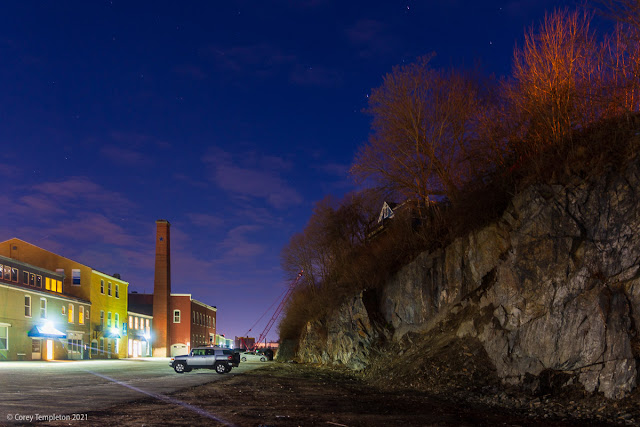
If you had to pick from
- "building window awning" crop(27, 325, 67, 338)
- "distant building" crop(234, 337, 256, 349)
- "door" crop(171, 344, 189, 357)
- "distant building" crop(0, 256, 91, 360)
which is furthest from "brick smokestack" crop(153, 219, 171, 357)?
"building window awning" crop(27, 325, 67, 338)

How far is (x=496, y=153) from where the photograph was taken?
24.0 meters

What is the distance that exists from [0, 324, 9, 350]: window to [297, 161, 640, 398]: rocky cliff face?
113 ft

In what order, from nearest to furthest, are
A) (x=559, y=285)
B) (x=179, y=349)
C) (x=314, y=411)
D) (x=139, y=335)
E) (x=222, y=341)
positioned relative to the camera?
(x=314, y=411) → (x=559, y=285) → (x=139, y=335) → (x=179, y=349) → (x=222, y=341)

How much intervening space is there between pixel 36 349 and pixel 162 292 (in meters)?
30.4

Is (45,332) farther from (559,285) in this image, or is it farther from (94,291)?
(559,285)

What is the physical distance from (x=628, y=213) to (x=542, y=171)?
4156 millimetres

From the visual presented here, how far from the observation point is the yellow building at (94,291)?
5656 centimetres

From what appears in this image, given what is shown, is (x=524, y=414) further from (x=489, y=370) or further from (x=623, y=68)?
(x=623, y=68)

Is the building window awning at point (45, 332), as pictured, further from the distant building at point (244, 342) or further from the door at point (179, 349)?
the distant building at point (244, 342)

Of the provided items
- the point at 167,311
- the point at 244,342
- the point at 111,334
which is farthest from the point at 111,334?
the point at 244,342

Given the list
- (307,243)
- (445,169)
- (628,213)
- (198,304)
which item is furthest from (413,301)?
(198,304)

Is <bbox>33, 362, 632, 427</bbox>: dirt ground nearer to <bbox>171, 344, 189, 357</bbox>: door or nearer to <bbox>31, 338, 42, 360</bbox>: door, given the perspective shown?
<bbox>31, 338, 42, 360</bbox>: door

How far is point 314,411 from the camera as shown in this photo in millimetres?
13969

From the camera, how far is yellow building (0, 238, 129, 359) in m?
56.6
